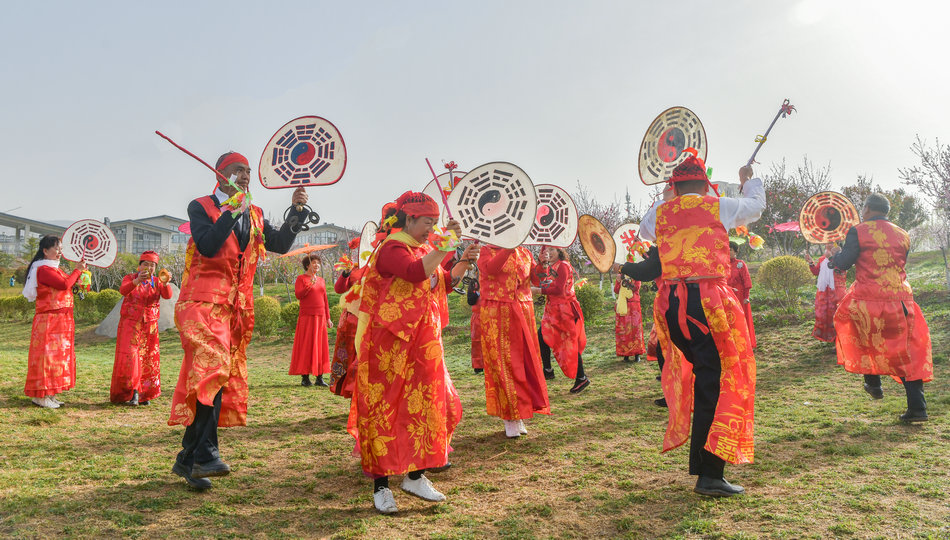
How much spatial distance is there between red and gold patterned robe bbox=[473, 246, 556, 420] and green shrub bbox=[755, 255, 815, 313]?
385 inches

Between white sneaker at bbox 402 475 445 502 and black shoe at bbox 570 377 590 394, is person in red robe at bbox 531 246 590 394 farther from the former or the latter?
white sneaker at bbox 402 475 445 502

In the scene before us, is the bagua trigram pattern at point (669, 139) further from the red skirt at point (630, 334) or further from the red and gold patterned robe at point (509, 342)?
the red skirt at point (630, 334)

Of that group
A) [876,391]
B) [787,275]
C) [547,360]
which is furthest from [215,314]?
[787,275]

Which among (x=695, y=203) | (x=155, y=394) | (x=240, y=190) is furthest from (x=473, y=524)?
(x=155, y=394)

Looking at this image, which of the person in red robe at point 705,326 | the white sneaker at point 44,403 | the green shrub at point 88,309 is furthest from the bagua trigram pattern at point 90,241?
the green shrub at point 88,309

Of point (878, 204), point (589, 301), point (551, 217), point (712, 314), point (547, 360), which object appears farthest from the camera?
point (589, 301)

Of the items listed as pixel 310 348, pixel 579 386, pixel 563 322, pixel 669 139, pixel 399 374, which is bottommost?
pixel 579 386

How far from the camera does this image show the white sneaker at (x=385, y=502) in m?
3.34

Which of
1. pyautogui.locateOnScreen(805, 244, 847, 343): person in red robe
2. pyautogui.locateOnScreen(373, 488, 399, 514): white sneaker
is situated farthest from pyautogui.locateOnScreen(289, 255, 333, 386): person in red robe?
pyautogui.locateOnScreen(805, 244, 847, 343): person in red robe

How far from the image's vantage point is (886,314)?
18.0 ft

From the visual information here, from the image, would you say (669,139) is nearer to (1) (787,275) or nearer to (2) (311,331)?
(2) (311,331)

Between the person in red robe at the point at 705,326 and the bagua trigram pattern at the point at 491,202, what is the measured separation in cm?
91

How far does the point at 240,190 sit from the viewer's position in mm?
3902

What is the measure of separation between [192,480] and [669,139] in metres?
4.38
